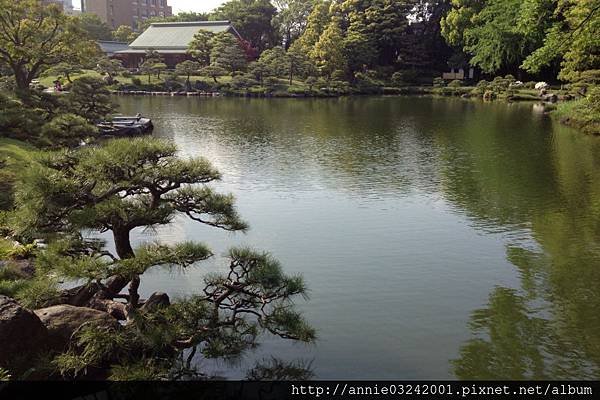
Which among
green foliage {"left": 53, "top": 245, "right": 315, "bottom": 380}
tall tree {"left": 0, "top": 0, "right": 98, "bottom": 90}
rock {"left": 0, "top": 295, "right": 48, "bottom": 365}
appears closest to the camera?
green foliage {"left": 53, "top": 245, "right": 315, "bottom": 380}

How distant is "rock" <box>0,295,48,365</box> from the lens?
456cm

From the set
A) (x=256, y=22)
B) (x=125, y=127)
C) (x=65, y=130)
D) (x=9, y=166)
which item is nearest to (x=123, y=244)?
(x=9, y=166)

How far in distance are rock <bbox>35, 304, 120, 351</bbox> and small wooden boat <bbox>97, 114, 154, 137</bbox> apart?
16141 millimetres

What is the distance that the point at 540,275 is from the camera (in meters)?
8.04

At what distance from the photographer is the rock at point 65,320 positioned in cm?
498

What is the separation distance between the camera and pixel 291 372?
17.8 ft

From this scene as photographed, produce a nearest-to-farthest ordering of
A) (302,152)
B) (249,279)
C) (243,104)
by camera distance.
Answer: (249,279) < (302,152) < (243,104)

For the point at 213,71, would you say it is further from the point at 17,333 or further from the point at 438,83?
the point at 17,333

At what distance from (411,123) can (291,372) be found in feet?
72.2

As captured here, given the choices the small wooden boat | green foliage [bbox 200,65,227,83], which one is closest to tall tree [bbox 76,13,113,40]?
green foliage [bbox 200,65,227,83]

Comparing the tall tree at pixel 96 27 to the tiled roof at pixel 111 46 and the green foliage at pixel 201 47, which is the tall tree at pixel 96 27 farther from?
the green foliage at pixel 201 47

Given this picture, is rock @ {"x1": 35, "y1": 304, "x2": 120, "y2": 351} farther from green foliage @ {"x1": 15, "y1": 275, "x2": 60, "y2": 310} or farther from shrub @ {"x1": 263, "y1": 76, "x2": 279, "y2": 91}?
shrub @ {"x1": 263, "y1": 76, "x2": 279, "y2": 91}

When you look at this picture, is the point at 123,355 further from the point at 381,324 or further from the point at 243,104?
the point at 243,104

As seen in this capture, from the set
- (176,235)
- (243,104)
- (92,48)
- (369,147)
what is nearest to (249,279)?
(176,235)
